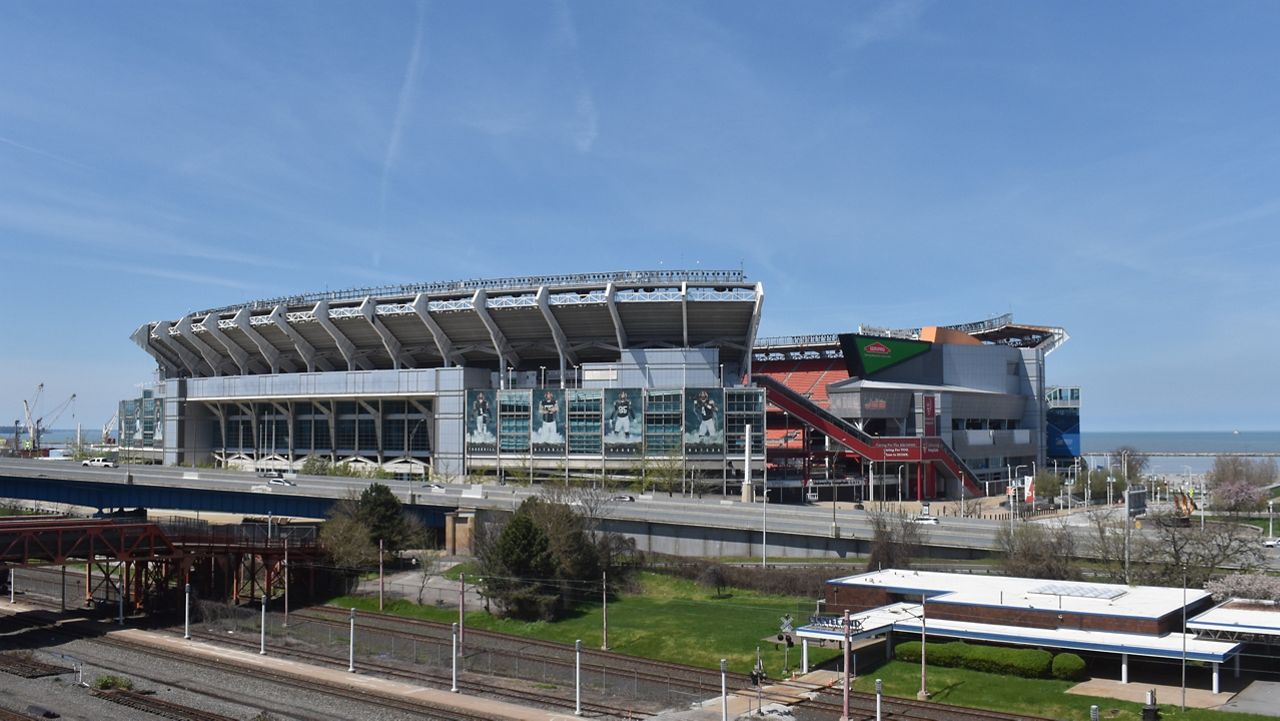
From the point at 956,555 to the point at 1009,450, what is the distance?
8055 cm

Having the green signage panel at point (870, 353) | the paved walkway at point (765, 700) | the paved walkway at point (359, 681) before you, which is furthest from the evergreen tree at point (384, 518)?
the green signage panel at point (870, 353)

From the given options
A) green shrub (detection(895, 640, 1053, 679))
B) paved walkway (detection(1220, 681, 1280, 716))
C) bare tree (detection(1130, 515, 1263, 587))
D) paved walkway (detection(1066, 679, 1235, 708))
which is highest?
bare tree (detection(1130, 515, 1263, 587))

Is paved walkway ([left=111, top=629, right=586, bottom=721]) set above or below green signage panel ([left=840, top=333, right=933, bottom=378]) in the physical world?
below

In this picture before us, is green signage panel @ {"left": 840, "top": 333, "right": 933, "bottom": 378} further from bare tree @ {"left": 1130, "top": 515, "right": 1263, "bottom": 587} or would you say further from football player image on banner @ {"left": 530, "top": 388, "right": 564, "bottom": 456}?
bare tree @ {"left": 1130, "top": 515, "right": 1263, "bottom": 587}

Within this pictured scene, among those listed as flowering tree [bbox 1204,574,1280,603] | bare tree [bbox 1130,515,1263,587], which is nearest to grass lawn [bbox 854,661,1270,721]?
flowering tree [bbox 1204,574,1280,603]

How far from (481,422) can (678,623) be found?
69.7 meters

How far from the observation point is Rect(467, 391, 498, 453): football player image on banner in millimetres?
119500

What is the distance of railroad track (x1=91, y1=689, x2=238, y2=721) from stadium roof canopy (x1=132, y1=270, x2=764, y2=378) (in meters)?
74.6

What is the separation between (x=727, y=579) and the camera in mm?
64438

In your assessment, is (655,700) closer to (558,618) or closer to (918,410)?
(558,618)

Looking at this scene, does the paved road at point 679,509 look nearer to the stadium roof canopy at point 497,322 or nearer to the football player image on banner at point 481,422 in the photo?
the football player image on banner at point 481,422

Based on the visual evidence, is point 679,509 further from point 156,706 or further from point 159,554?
point 156,706

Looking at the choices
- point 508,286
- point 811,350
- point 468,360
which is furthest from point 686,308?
point 811,350

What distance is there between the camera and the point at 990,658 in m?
43.4
